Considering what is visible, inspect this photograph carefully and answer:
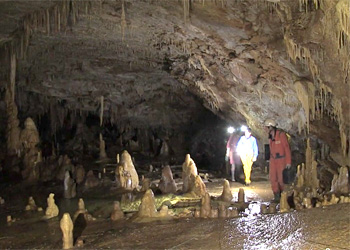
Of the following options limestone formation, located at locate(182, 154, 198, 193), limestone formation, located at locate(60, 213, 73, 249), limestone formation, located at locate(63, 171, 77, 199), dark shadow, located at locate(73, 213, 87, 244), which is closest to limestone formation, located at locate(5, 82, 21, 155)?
limestone formation, located at locate(63, 171, 77, 199)

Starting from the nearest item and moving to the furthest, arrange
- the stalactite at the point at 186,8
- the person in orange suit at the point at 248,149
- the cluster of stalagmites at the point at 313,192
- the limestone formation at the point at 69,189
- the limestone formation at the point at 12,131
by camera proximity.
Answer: the cluster of stalagmites at the point at 313,192 → the stalactite at the point at 186,8 → the limestone formation at the point at 69,189 → the person in orange suit at the point at 248,149 → the limestone formation at the point at 12,131

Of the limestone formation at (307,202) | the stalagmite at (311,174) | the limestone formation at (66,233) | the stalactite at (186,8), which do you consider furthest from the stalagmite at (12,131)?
the limestone formation at (307,202)

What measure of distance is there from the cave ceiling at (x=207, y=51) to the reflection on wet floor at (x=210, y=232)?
11.2 ft

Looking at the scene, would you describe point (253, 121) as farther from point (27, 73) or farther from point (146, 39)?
point (27, 73)

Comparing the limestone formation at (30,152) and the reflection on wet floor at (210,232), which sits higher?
the limestone formation at (30,152)

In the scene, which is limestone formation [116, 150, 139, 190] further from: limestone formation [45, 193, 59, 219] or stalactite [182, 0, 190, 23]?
stalactite [182, 0, 190, 23]

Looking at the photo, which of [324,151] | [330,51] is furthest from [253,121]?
[330,51]

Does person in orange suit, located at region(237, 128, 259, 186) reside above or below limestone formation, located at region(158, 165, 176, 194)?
above

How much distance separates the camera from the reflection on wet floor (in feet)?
15.1

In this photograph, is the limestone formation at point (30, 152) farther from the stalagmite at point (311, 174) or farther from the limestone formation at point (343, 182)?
the limestone formation at point (343, 182)

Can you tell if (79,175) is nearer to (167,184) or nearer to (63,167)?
(63,167)

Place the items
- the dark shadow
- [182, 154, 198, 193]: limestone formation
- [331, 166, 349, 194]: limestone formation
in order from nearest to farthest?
the dark shadow, [331, 166, 349, 194]: limestone formation, [182, 154, 198, 193]: limestone formation

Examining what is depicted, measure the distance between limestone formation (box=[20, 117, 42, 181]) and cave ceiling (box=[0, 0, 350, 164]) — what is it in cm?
206

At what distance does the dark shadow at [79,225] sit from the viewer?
647cm
